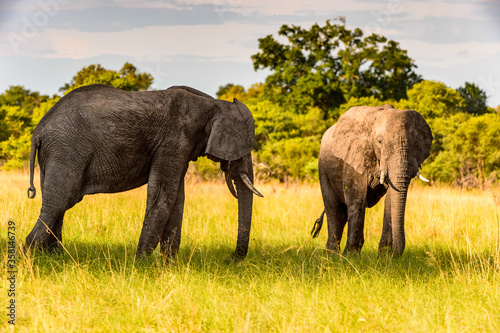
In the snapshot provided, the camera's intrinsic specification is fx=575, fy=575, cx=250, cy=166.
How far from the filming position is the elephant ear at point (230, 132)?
6.97 meters

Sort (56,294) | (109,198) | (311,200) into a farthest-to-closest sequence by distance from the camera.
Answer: (311,200)
(109,198)
(56,294)

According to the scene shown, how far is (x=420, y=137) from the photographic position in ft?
25.4

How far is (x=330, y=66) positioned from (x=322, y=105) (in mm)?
2107

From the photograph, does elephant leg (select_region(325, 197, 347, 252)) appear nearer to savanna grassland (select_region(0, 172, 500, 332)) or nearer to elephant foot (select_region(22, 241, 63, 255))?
savanna grassland (select_region(0, 172, 500, 332))

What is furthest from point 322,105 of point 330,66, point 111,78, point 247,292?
point 247,292

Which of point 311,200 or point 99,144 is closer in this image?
point 99,144

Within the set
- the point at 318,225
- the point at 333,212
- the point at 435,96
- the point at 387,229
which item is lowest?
the point at 318,225

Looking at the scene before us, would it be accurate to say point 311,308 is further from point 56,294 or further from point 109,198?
point 109,198

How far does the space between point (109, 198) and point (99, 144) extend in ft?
18.0

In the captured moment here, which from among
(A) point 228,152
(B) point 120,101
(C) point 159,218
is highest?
(B) point 120,101

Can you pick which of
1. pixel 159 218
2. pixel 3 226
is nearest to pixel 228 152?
pixel 159 218

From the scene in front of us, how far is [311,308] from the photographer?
5.18m
